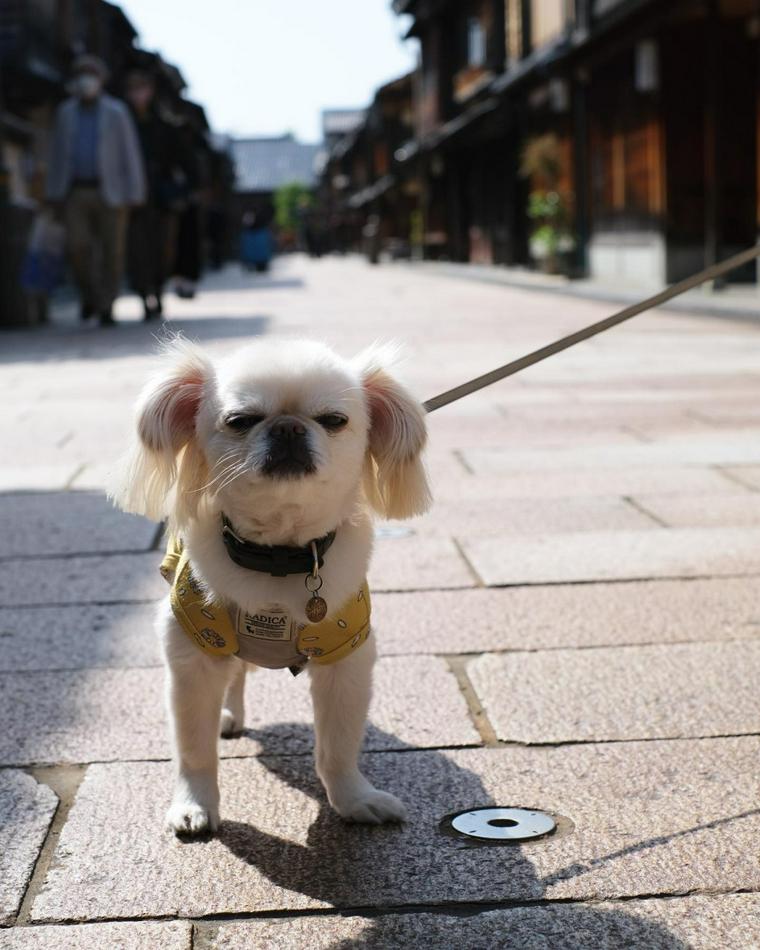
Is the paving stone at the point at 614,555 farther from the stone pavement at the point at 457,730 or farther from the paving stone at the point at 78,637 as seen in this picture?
the paving stone at the point at 78,637

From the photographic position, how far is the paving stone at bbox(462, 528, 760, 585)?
406 cm

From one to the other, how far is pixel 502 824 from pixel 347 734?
1.08 feet

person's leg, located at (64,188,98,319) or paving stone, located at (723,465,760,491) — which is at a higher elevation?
person's leg, located at (64,188,98,319)

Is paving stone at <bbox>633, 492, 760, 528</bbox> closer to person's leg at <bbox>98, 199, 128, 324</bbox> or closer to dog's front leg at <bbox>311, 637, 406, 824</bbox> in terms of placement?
dog's front leg at <bbox>311, 637, 406, 824</bbox>

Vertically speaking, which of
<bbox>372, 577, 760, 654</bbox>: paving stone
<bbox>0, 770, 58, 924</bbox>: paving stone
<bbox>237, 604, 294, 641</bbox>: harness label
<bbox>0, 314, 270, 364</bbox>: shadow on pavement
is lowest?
<bbox>372, 577, 760, 654</bbox>: paving stone

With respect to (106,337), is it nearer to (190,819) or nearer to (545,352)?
(545,352)

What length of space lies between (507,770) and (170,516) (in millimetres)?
859

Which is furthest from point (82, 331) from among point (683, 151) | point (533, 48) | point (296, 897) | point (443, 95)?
point (443, 95)

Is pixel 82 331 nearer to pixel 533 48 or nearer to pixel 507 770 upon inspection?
pixel 507 770

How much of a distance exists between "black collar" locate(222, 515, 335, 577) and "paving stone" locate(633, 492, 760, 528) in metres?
2.67

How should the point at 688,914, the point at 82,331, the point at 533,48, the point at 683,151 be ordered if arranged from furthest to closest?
1. the point at 533,48
2. the point at 683,151
3. the point at 82,331
4. the point at 688,914

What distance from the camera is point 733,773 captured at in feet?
8.29

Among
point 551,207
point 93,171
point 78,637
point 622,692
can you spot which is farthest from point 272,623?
point 551,207

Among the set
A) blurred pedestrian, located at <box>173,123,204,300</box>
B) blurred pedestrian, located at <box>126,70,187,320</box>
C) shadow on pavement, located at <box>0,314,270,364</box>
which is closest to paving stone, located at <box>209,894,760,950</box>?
shadow on pavement, located at <box>0,314,270,364</box>
